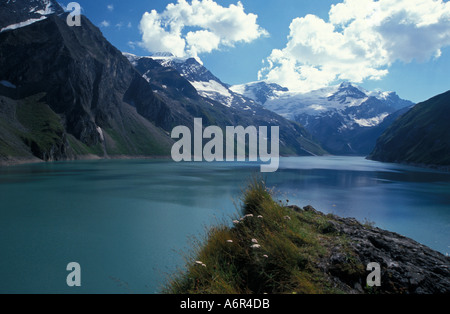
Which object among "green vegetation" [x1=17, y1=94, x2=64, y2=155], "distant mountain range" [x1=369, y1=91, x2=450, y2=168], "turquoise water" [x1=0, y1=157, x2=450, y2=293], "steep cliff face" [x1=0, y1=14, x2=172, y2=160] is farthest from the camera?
"steep cliff face" [x1=0, y1=14, x2=172, y2=160]

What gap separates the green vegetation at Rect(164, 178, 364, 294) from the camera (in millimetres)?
6594

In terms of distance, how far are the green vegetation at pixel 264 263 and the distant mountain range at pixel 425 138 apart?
135 m

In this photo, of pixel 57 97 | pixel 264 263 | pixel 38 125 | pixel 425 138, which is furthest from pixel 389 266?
pixel 57 97

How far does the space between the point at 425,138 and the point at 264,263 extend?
174 m

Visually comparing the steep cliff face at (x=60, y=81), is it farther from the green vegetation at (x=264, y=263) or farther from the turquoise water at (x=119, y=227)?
the green vegetation at (x=264, y=263)

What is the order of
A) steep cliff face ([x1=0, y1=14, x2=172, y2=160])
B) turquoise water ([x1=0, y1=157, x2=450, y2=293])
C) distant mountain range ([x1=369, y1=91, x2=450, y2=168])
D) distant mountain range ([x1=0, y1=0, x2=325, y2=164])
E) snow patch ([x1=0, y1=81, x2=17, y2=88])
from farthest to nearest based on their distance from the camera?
steep cliff face ([x1=0, y1=14, x2=172, y2=160]) < snow patch ([x1=0, y1=81, x2=17, y2=88]) < distant mountain range ([x1=0, y1=0, x2=325, y2=164]) < distant mountain range ([x1=369, y1=91, x2=450, y2=168]) < turquoise water ([x1=0, y1=157, x2=450, y2=293])

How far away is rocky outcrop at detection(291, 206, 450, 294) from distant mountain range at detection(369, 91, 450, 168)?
5218 inches

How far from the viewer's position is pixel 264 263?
728cm

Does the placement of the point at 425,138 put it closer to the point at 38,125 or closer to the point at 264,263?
the point at 264,263

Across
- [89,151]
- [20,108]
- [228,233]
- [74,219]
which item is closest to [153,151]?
[89,151]

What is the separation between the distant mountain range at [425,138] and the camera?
408ft

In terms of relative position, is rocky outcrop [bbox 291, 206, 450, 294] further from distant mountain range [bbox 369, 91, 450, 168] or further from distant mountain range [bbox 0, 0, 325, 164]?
distant mountain range [bbox 369, 91, 450, 168]

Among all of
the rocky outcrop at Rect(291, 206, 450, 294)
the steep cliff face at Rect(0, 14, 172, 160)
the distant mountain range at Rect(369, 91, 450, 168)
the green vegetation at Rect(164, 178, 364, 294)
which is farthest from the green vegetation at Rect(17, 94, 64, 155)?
the distant mountain range at Rect(369, 91, 450, 168)
